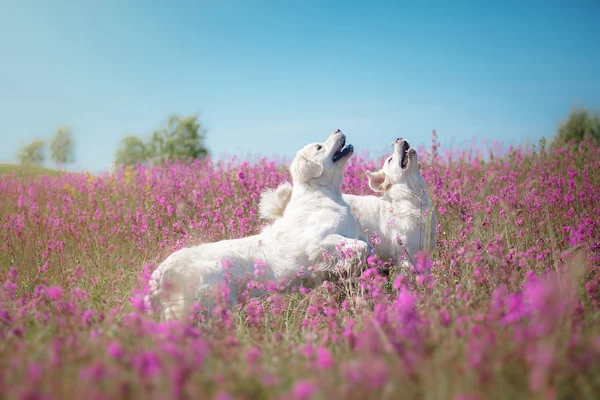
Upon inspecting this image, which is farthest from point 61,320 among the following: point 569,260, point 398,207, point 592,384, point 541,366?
point 569,260

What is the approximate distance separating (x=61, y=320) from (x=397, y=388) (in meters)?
2.02

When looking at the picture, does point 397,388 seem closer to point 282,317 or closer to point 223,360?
point 223,360

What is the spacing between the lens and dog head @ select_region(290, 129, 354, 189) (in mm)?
4730

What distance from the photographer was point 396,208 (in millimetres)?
5090

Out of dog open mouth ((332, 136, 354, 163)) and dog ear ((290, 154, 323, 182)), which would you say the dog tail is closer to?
dog ear ((290, 154, 323, 182))

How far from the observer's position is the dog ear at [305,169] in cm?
470

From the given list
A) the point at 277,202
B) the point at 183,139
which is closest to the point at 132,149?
the point at 183,139

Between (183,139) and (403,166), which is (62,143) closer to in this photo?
Result: (183,139)

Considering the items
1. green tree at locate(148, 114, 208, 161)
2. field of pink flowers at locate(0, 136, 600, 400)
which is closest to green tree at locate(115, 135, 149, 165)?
green tree at locate(148, 114, 208, 161)

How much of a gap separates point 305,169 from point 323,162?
22 cm

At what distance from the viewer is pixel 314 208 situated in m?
4.64

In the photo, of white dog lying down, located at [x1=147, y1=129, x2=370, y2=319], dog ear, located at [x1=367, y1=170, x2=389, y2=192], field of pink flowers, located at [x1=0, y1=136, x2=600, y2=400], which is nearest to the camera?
field of pink flowers, located at [x1=0, y1=136, x2=600, y2=400]

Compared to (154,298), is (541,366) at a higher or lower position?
higher

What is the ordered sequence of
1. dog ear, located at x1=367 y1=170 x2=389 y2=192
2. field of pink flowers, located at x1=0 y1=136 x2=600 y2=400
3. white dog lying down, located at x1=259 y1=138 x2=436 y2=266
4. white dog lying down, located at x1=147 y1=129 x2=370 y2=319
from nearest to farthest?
field of pink flowers, located at x1=0 y1=136 x2=600 y2=400 → white dog lying down, located at x1=147 y1=129 x2=370 y2=319 → white dog lying down, located at x1=259 y1=138 x2=436 y2=266 → dog ear, located at x1=367 y1=170 x2=389 y2=192
